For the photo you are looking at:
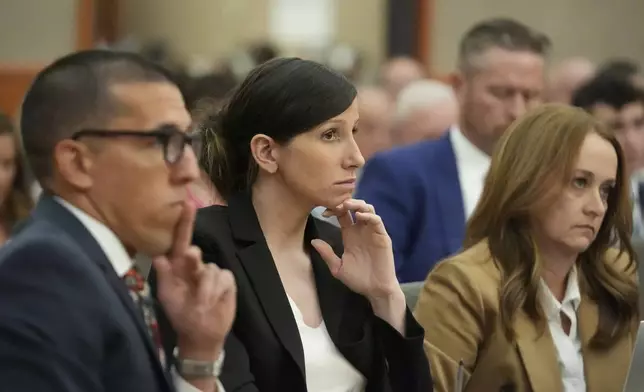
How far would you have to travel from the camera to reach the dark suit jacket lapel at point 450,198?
326 centimetres

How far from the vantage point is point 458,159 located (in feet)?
11.3

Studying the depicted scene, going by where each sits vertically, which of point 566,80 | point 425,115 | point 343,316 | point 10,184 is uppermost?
point 343,316

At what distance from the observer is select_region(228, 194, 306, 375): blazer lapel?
1.96m

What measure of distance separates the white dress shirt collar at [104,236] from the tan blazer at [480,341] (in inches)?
33.3

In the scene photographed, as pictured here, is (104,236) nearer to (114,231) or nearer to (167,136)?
(114,231)

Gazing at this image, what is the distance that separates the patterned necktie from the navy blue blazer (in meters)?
1.49

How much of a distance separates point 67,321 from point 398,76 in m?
5.99

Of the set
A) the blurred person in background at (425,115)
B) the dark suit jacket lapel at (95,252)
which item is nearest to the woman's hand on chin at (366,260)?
the dark suit jacket lapel at (95,252)

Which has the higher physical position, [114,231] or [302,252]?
[114,231]

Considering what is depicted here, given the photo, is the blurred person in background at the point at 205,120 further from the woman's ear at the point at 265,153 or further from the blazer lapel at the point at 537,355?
the blazer lapel at the point at 537,355

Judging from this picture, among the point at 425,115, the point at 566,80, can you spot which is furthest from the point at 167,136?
the point at 566,80

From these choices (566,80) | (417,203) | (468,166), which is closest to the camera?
(417,203)

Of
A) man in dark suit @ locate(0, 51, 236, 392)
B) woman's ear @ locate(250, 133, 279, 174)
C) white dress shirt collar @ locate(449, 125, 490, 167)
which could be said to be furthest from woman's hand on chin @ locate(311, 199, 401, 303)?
white dress shirt collar @ locate(449, 125, 490, 167)

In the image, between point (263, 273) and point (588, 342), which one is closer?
point (263, 273)
